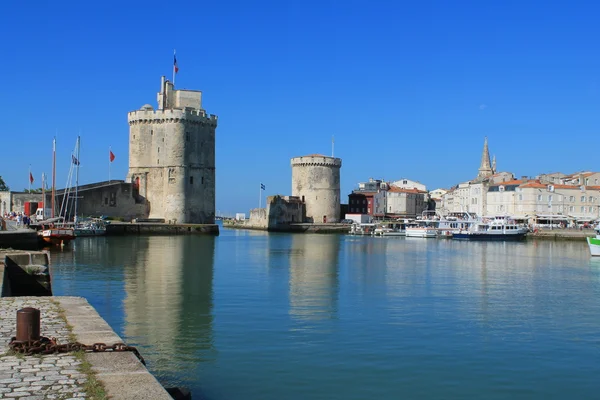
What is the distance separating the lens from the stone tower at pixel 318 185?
70.1m

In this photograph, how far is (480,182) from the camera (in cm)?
7862

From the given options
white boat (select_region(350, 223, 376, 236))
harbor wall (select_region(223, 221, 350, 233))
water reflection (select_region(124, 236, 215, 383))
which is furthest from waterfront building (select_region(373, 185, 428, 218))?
water reflection (select_region(124, 236, 215, 383))

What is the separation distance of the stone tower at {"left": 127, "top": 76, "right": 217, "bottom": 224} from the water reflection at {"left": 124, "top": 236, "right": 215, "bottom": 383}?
80.9 ft

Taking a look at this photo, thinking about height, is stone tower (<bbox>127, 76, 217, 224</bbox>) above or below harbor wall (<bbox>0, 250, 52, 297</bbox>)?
above

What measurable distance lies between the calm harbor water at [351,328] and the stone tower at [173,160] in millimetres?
25918

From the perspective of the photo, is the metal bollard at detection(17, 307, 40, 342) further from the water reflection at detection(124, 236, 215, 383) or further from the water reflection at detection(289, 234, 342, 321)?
the water reflection at detection(289, 234, 342, 321)

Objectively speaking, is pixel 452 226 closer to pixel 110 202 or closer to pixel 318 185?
pixel 318 185

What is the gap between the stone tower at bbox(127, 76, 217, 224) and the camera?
50.2 meters

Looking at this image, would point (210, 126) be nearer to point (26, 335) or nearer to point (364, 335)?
point (364, 335)

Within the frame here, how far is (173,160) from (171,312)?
37482 mm

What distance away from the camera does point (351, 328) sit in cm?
1240

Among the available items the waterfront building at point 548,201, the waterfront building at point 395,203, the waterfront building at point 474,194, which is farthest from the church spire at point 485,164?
the waterfront building at point 548,201

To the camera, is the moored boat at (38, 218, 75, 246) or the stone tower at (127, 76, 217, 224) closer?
the moored boat at (38, 218, 75, 246)

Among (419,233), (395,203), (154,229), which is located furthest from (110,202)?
(395,203)
